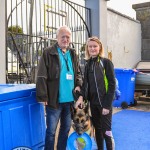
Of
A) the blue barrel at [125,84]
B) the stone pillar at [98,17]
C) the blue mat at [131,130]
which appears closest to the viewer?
the blue mat at [131,130]

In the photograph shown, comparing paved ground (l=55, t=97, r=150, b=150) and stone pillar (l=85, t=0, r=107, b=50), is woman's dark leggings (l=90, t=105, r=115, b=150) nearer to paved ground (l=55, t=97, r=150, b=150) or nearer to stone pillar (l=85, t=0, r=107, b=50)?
paved ground (l=55, t=97, r=150, b=150)

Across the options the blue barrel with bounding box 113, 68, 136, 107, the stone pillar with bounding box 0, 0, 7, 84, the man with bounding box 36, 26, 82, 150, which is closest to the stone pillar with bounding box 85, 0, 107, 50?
the blue barrel with bounding box 113, 68, 136, 107

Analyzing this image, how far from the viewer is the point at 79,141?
10.1ft

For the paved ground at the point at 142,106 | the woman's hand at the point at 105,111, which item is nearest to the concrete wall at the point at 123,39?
the paved ground at the point at 142,106

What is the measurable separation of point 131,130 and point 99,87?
2.02 meters

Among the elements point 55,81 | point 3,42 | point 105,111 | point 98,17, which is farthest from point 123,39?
point 55,81

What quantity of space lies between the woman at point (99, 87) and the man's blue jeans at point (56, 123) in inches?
6.7

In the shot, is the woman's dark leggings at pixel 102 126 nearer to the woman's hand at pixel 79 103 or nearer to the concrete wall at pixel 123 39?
the woman's hand at pixel 79 103

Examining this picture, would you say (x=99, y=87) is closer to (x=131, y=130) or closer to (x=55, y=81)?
(x=55, y=81)

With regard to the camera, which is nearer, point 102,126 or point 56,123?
point 56,123

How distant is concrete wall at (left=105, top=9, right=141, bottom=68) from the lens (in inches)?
328

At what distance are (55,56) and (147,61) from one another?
857cm

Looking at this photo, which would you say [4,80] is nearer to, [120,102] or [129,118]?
[129,118]

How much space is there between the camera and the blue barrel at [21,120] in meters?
2.24
